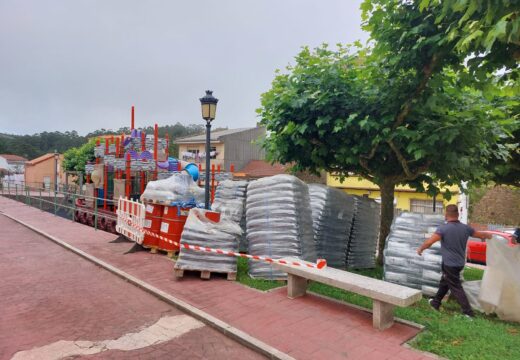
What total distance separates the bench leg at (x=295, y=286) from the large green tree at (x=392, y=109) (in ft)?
9.07

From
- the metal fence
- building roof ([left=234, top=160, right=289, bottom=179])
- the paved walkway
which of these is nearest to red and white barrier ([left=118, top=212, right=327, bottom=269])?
the paved walkway

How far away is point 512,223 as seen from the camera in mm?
20453

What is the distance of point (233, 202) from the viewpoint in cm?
795

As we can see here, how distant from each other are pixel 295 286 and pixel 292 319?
883 mm

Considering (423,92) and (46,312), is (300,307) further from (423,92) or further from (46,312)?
(423,92)

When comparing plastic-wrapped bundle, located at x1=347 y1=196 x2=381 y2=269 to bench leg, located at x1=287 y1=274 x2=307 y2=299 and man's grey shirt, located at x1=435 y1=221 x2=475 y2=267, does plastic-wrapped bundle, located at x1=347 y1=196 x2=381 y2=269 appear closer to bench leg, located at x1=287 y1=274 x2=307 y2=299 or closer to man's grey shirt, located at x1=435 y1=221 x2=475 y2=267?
bench leg, located at x1=287 y1=274 x2=307 y2=299

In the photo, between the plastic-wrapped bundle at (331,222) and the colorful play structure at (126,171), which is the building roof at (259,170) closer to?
the colorful play structure at (126,171)

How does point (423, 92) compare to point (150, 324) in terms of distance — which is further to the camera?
point (423, 92)

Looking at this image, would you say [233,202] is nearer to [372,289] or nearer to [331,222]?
[331,222]

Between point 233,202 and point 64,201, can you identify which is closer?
point 233,202

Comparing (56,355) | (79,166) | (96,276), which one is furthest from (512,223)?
(79,166)

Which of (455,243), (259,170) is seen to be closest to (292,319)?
(455,243)

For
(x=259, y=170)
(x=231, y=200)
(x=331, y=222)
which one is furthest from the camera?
(x=259, y=170)

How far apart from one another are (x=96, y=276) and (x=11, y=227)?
371 inches
